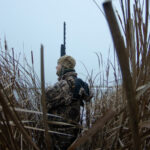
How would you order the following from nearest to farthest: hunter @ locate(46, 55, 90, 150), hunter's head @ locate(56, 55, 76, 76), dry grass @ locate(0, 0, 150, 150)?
dry grass @ locate(0, 0, 150, 150) < hunter @ locate(46, 55, 90, 150) < hunter's head @ locate(56, 55, 76, 76)

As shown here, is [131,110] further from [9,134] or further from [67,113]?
[67,113]

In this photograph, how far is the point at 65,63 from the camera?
1.77m

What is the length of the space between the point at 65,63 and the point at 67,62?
0.07 feet

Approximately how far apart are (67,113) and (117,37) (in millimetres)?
1542

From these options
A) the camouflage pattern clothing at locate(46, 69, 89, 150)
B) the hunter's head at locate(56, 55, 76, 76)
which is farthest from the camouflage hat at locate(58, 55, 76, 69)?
the camouflage pattern clothing at locate(46, 69, 89, 150)

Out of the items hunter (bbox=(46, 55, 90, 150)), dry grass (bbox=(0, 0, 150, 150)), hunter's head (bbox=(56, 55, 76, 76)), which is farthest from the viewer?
hunter's head (bbox=(56, 55, 76, 76))

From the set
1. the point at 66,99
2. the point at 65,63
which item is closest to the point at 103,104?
the point at 66,99

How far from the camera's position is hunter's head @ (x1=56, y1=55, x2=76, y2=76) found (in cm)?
176

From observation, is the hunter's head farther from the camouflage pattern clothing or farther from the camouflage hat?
the camouflage pattern clothing

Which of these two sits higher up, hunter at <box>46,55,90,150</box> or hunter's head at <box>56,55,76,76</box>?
hunter's head at <box>56,55,76,76</box>

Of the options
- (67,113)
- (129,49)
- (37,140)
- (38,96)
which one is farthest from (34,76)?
(67,113)

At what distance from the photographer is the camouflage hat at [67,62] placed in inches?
69.4

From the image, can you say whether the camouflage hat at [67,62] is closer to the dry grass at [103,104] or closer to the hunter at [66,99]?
the hunter at [66,99]

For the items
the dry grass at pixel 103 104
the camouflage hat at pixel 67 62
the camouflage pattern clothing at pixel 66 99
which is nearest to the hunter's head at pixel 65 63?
the camouflage hat at pixel 67 62
